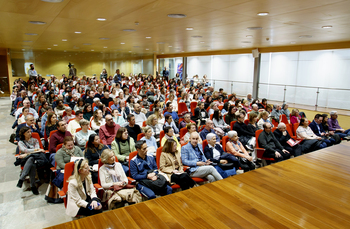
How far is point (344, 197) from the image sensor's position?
3.15 metres

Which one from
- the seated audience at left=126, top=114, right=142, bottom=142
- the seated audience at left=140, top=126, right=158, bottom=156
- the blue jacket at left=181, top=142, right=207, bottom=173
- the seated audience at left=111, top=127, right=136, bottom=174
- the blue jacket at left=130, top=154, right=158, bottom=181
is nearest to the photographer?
the blue jacket at left=130, top=154, right=158, bottom=181

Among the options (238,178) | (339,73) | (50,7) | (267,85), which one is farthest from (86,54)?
(238,178)

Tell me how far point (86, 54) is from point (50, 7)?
16008 millimetres

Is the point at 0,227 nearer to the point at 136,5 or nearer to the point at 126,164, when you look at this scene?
the point at 126,164

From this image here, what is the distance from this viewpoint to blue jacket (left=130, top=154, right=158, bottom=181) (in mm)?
3652

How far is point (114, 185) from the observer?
3.40 metres

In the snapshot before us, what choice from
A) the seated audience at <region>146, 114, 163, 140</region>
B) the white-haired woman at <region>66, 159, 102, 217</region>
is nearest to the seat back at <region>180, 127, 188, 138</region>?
the seated audience at <region>146, 114, 163, 140</region>

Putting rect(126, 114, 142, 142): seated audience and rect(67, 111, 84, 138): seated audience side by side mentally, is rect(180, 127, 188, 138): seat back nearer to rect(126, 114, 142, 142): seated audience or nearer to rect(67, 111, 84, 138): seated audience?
rect(126, 114, 142, 142): seated audience

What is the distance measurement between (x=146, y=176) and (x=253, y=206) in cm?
157

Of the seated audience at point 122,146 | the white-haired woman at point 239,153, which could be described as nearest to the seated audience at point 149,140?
the seated audience at point 122,146

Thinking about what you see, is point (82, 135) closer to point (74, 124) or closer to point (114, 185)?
point (74, 124)

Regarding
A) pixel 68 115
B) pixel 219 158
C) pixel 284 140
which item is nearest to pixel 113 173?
pixel 219 158

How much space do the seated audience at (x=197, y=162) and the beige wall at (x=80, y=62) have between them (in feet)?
55.8

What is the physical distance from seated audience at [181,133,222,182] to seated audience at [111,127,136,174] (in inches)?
38.7
